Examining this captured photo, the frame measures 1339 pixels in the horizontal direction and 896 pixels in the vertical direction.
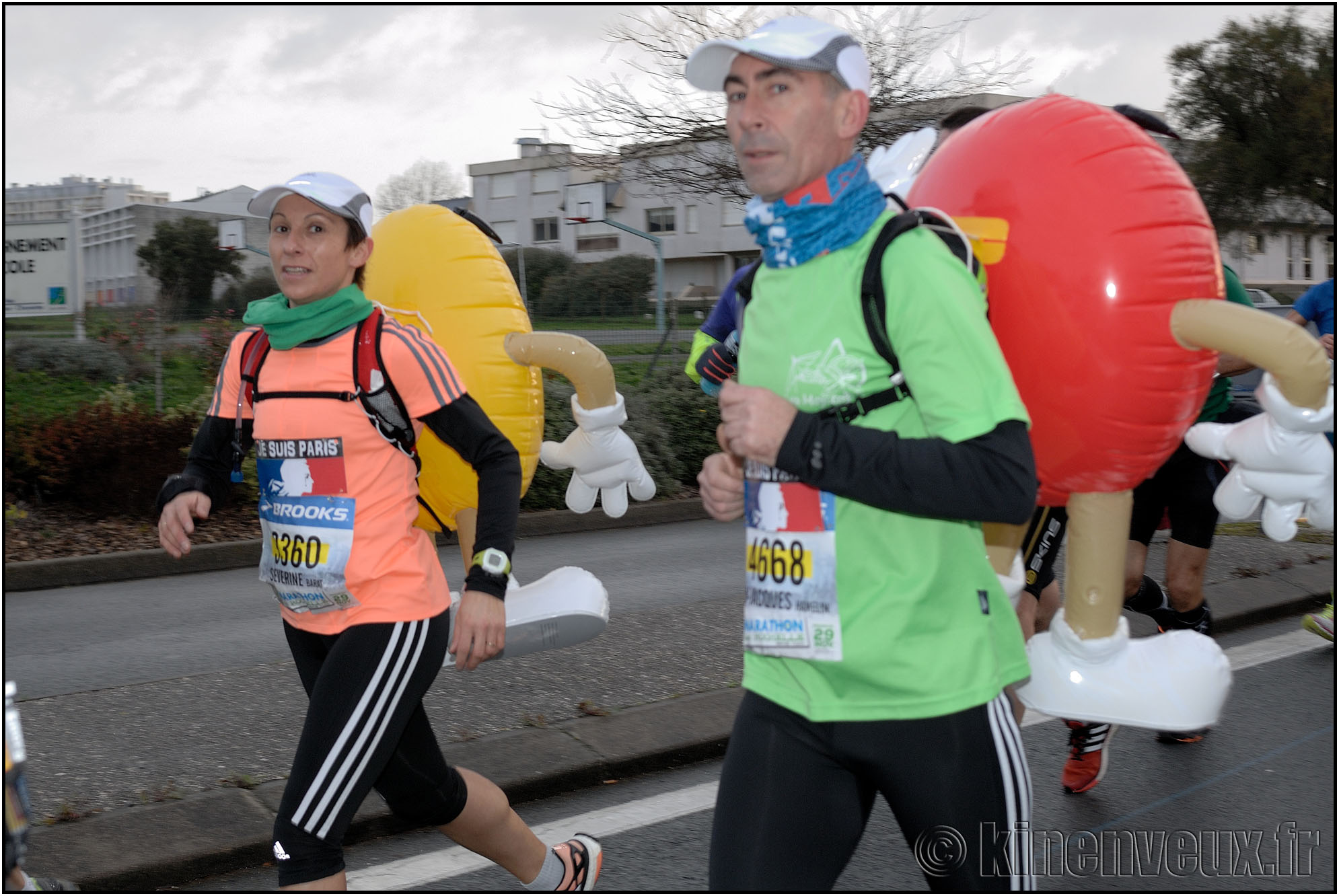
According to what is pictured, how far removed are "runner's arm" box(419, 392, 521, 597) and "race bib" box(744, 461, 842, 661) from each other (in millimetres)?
832

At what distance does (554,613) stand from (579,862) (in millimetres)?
673

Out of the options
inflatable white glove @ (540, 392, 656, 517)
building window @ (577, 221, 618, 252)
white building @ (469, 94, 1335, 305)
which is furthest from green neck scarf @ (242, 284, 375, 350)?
building window @ (577, 221, 618, 252)

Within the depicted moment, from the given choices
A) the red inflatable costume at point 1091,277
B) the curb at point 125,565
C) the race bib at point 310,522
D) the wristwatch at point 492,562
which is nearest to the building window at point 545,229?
the curb at point 125,565

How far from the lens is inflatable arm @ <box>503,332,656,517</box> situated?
12.6 ft

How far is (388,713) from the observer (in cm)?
287

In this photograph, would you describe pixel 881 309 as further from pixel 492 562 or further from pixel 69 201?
pixel 69 201

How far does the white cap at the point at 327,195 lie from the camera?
300 cm

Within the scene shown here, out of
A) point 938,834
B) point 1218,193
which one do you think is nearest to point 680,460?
point 938,834

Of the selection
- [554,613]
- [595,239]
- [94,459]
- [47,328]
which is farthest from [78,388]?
[595,239]

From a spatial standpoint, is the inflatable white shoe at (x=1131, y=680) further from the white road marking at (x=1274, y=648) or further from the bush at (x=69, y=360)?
the bush at (x=69, y=360)

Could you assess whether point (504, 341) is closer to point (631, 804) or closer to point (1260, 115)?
point (631, 804)

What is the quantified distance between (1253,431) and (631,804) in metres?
2.52

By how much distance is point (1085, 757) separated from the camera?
14.7 ft

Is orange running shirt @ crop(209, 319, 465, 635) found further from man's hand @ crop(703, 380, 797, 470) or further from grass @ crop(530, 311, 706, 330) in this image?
grass @ crop(530, 311, 706, 330)
